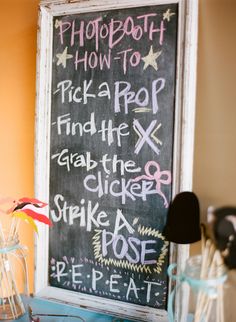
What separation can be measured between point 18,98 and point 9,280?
67 cm

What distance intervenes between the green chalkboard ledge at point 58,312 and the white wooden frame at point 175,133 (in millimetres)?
20

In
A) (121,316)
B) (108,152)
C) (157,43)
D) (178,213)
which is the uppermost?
(157,43)

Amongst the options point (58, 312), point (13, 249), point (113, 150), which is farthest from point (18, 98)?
point (58, 312)

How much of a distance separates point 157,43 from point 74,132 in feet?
1.30

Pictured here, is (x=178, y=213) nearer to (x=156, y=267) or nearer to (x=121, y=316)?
(x=156, y=267)

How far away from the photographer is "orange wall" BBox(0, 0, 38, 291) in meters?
1.34

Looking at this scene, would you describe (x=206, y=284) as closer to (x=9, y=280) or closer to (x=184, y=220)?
(x=184, y=220)

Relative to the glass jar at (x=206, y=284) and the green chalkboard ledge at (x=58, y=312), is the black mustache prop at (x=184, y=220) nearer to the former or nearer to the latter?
the glass jar at (x=206, y=284)

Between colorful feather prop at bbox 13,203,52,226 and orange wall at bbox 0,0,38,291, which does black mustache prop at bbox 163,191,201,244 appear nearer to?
colorful feather prop at bbox 13,203,52,226

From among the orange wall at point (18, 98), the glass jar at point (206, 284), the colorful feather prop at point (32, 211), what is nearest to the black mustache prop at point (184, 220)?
the glass jar at point (206, 284)

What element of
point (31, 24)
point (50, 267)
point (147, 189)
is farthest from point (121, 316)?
point (31, 24)

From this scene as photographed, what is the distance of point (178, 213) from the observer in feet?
3.05

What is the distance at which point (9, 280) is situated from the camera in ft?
3.74

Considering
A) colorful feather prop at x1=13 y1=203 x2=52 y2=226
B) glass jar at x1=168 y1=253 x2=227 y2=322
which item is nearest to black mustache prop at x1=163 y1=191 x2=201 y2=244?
glass jar at x1=168 y1=253 x2=227 y2=322
